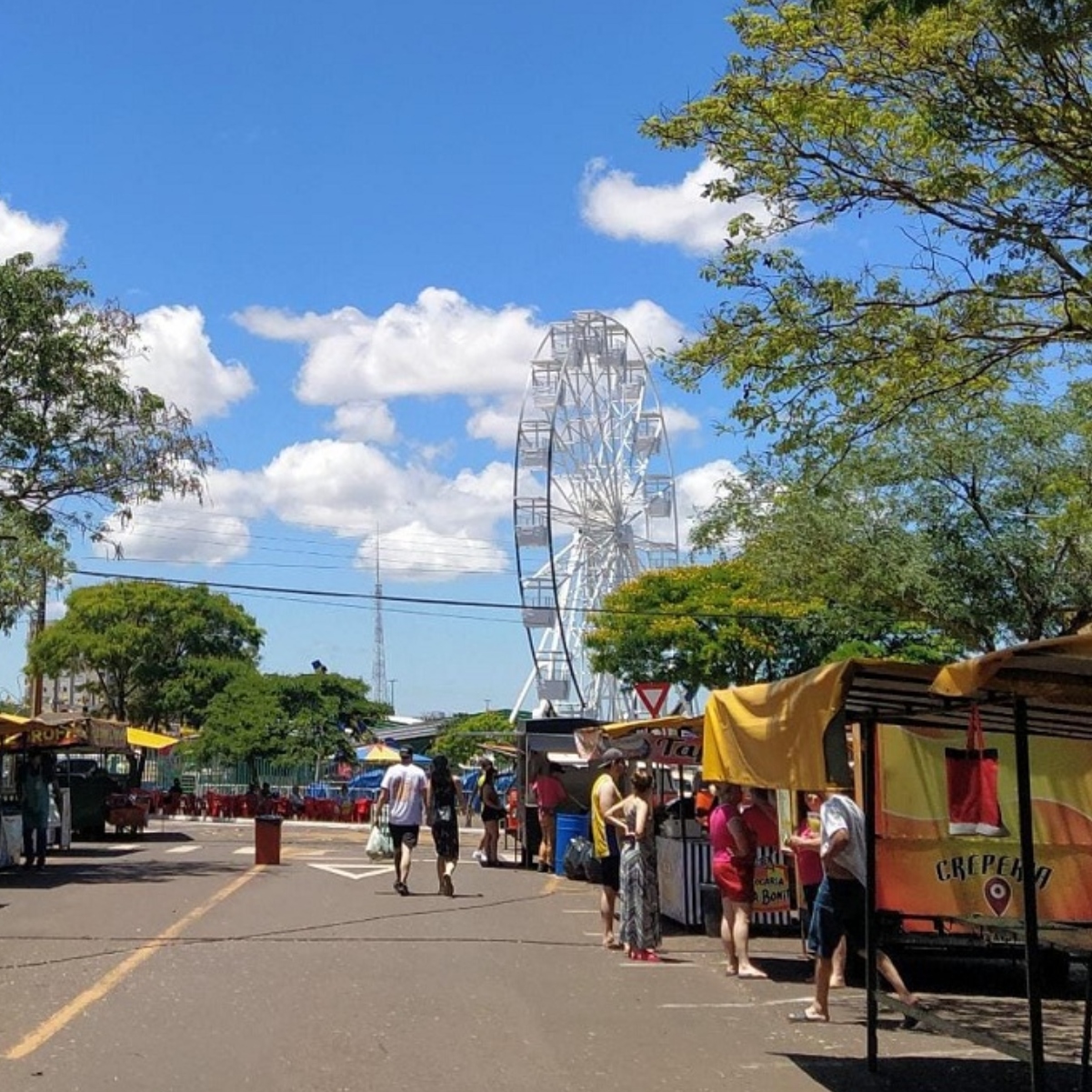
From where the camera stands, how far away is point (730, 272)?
12172 millimetres

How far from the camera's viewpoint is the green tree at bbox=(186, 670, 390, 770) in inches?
2275

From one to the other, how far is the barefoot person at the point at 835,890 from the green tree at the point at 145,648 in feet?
194

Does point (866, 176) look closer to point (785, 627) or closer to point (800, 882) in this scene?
point (800, 882)

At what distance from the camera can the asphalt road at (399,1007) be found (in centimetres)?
796

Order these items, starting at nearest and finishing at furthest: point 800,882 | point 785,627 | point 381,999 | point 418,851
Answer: point 381,999, point 800,882, point 418,851, point 785,627

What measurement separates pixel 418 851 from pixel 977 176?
65.3ft

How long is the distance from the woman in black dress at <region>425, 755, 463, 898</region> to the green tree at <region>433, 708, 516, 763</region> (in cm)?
4206

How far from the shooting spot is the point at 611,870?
13.6 metres

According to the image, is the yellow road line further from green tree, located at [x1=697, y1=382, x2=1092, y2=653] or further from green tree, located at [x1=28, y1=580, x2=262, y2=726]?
green tree, located at [x1=28, y1=580, x2=262, y2=726]

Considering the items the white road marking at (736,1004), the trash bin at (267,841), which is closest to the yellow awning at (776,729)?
the white road marking at (736,1004)

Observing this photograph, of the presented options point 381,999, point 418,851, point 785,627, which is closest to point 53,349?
point 418,851

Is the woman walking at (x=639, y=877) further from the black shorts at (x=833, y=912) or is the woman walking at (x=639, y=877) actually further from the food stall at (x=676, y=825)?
the black shorts at (x=833, y=912)

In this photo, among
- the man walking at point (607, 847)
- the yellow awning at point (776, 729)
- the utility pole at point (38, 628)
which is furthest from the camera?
the utility pole at point (38, 628)

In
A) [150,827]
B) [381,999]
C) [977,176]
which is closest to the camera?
[381,999]
